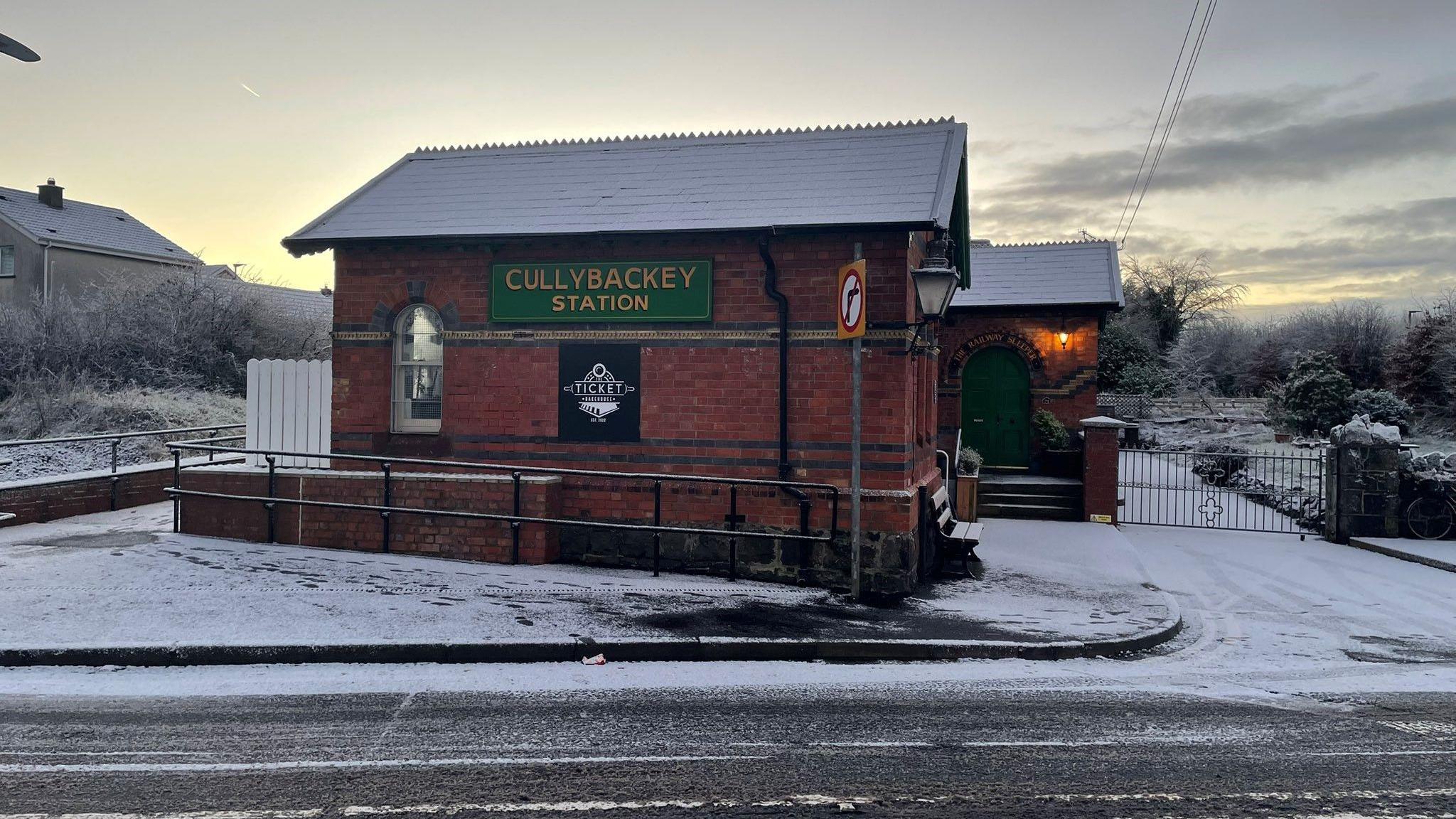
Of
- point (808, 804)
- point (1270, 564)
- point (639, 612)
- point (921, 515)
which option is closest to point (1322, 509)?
point (1270, 564)

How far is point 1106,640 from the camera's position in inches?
314

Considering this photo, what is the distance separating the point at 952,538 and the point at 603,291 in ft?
16.8

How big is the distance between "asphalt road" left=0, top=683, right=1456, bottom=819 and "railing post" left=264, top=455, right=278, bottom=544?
5.13m

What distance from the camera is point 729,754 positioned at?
5184 millimetres

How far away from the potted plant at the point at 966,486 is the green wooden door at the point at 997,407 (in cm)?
350

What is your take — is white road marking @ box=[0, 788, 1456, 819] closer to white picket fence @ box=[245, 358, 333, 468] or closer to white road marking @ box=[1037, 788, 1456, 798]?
white road marking @ box=[1037, 788, 1456, 798]

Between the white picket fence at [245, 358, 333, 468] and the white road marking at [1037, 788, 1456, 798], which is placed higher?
the white picket fence at [245, 358, 333, 468]

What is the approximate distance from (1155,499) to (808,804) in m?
18.6

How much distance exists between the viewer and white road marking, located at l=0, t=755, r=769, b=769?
4848mm

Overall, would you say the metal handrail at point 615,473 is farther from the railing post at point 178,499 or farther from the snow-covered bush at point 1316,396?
the snow-covered bush at point 1316,396

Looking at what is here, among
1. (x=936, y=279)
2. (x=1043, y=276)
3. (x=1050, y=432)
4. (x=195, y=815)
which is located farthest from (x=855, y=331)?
(x=1043, y=276)

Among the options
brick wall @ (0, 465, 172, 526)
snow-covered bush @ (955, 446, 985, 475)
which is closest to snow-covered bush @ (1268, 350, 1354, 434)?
snow-covered bush @ (955, 446, 985, 475)

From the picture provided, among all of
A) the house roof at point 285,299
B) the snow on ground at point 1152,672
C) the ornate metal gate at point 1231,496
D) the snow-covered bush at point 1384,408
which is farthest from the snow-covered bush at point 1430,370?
the house roof at point 285,299

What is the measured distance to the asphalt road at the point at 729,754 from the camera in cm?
454
